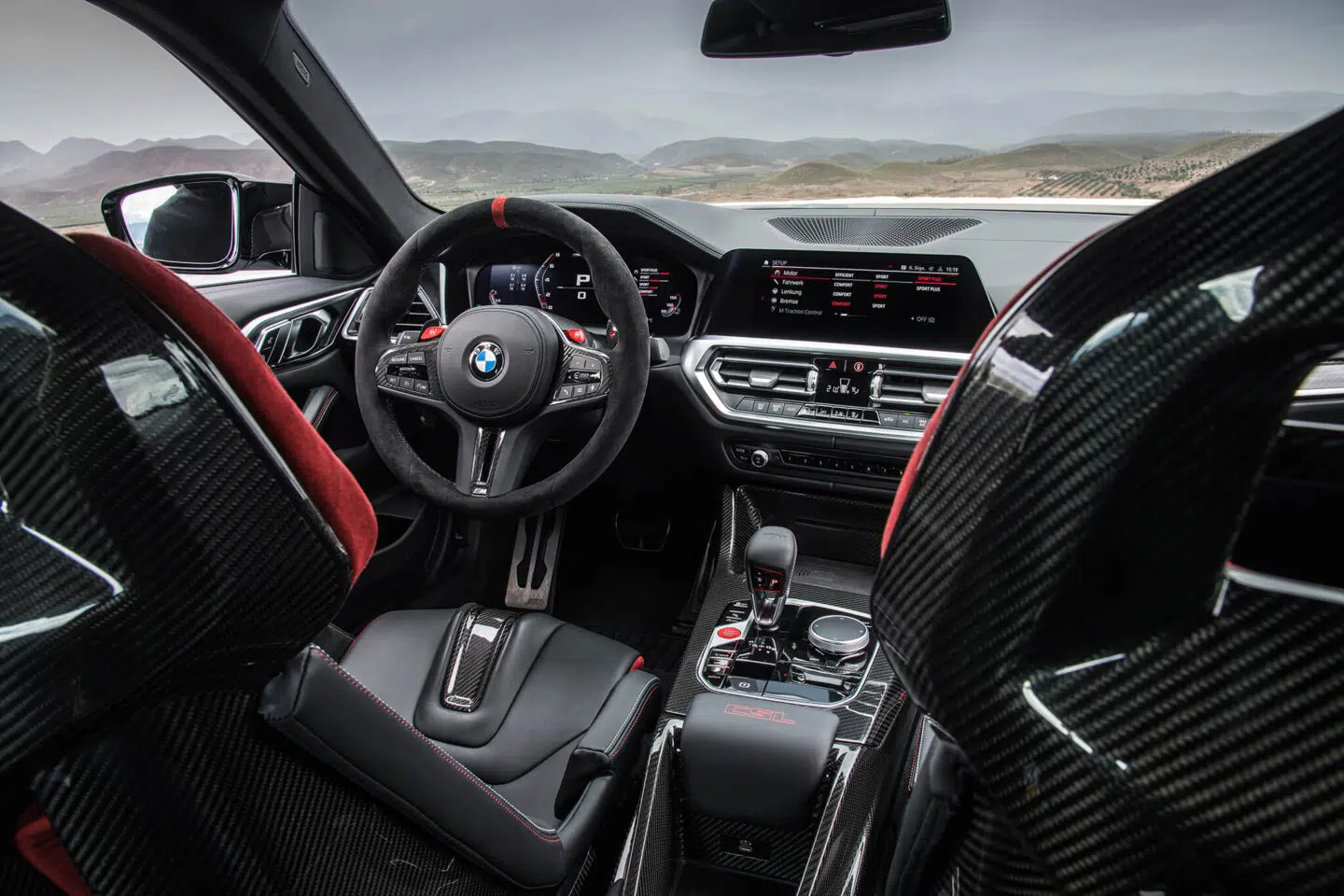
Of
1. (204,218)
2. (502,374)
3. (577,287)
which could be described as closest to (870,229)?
(577,287)

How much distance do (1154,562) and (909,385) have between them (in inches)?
69.7

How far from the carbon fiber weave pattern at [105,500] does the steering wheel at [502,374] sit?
3.77 ft

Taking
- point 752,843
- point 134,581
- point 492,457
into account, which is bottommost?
point 752,843

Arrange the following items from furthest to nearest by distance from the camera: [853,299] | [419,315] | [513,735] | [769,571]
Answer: [419,315]
[853,299]
[769,571]
[513,735]

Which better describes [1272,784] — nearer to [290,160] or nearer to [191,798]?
[191,798]

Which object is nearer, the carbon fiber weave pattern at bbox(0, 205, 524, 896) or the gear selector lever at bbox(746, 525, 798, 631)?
the carbon fiber weave pattern at bbox(0, 205, 524, 896)

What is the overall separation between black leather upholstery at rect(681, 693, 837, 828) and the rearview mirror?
129 centimetres

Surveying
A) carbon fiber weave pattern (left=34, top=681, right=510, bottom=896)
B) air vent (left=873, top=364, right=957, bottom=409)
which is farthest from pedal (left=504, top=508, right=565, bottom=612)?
carbon fiber weave pattern (left=34, top=681, right=510, bottom=896)

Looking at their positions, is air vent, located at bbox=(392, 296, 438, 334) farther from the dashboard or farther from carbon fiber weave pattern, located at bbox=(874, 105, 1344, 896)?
carbon fiber weave pattern, located at bbox=(874, 105, 1344, 896)

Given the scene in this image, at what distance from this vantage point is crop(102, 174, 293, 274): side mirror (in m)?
2.66

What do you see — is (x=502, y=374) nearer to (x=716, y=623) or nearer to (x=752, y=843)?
(x=716, y=623)

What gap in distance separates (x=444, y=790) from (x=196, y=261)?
223 centimetres

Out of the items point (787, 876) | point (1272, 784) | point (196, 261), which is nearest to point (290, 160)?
point (196, 261)

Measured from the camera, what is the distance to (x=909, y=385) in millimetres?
2219
